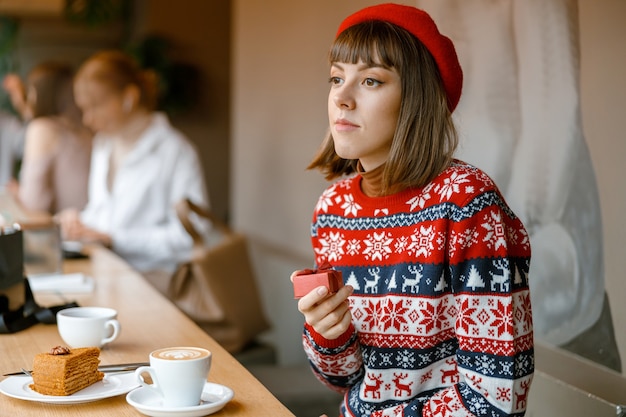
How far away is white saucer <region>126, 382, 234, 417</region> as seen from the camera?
49.6 inches

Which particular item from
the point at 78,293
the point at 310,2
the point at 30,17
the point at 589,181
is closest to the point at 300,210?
the point at 310,2

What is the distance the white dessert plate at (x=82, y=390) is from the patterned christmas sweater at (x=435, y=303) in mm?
371

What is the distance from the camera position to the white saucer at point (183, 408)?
1.26 m

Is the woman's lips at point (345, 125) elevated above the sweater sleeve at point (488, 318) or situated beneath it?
elevated above

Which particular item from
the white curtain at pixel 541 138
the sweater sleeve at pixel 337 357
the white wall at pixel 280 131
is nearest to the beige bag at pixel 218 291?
the white wall at pixel 280 131

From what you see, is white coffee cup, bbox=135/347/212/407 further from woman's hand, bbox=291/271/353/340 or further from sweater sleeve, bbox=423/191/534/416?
sweater sleeve, bbox=423/191/534/416

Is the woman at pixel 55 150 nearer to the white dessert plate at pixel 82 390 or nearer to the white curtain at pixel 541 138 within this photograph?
the white curtain at pixel 541 138

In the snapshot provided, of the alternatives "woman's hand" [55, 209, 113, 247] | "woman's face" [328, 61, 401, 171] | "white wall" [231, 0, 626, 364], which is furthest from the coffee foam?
"woman's hand" [55, 209, 113, 247]

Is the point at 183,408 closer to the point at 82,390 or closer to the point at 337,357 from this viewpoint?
the point at 82,390

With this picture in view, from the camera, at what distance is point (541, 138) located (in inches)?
79.6

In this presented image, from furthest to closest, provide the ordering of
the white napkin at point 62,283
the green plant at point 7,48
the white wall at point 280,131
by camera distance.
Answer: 1. the green plant at point 7,48
2. the white wall at point 280,131
3. the white napkin at point 62,283

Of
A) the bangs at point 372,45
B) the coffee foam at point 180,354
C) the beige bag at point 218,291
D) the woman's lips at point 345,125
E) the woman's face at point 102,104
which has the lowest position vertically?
the beige bag at point 218,291

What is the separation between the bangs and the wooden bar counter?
2.01 ft

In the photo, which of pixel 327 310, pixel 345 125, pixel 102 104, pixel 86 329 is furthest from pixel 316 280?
pixel 102 104
